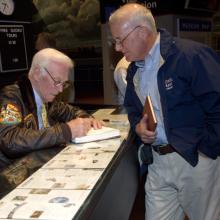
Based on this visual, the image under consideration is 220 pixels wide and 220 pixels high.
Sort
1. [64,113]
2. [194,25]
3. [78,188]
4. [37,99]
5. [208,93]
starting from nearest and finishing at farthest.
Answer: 1. [78,188]
2. [208,93]
3. [37,99]
4. [64,113]
5. [194,25]

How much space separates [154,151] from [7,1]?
2.33 meters

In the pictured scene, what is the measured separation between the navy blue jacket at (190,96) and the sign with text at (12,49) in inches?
81.1

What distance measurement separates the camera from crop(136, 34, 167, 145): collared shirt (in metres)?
1.89

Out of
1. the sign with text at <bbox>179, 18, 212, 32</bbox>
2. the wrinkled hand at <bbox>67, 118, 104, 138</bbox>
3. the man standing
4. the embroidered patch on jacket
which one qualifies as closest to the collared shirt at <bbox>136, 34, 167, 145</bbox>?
the man standing

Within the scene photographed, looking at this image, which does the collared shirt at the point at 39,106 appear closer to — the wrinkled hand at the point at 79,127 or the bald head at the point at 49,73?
the bald head at the point at 49,73

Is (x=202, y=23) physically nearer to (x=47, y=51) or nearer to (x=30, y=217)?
(x=47, y=51)

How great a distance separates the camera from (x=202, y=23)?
5.36 metres

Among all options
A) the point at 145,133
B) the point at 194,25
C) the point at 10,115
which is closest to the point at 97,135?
the point at 145,133

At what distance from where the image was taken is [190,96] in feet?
5.98

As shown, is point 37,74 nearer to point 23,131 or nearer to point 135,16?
point 23,131

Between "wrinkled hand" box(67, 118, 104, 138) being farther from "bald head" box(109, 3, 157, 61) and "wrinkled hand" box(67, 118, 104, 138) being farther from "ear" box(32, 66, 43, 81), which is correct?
"bald head" box(109, 3, 157, 61)

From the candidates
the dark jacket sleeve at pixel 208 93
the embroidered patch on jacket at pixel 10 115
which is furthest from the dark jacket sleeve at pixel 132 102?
the embroidered patch on jacket at pixel 10 115

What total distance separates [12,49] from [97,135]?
198 centimetres

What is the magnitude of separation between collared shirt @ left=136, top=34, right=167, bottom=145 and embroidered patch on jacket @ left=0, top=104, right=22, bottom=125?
0.71 metres
